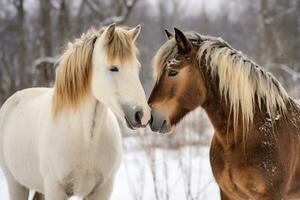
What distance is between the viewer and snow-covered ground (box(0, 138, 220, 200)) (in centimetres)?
428

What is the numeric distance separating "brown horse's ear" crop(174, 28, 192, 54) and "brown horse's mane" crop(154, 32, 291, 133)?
1.6 inches

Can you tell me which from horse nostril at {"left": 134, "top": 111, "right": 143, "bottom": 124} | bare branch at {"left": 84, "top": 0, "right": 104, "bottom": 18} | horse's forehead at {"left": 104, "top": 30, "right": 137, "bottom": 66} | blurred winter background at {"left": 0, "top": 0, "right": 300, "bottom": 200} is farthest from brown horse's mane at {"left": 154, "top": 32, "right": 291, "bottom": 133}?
bare branch at {"left": 84, "top": 0, "right": 104, "bottom": 18}

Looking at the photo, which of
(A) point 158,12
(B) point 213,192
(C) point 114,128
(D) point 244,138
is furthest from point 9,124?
(A) point 158,12

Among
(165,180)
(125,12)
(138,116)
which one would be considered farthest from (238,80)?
(125,12)

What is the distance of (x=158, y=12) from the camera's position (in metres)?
51.0

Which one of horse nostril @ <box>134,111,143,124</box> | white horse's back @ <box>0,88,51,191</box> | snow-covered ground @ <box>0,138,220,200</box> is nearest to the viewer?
horse nostril @ <box>134,111,143,124</box>

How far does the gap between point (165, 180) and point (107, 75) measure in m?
1.97

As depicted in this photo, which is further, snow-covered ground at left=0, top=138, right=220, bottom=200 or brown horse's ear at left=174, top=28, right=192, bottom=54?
snow-covered ground at left=0, top=138, right=220, bottom=200

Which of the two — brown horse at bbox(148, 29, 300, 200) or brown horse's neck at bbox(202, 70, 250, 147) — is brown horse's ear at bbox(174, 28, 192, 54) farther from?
brown horse's neck at bbox(202, 70, 250, 147)

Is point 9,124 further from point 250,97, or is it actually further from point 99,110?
point 250,97

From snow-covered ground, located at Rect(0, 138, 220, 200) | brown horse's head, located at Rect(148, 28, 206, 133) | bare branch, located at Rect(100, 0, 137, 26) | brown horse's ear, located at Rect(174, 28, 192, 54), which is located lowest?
snow-covered ground, located at Rect(0, 138, 220, 200)

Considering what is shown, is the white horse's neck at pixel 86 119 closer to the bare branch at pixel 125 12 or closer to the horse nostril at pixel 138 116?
the horse nostril at pixel 138 116

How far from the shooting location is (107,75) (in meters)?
2.73

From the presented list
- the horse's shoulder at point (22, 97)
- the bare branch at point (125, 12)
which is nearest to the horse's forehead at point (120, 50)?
the horse's shoulder at point (22, 97)
